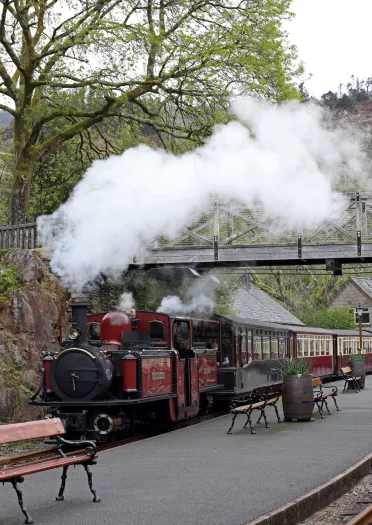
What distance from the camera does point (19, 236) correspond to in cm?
2138

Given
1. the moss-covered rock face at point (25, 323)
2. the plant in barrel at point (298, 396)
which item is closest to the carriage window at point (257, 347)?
the moss-covered rock face at point (25, 323)

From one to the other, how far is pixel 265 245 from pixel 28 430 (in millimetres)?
12329

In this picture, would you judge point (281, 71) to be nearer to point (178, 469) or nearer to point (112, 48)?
point (112, 48)

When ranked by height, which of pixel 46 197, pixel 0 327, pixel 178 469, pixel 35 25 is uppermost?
pixel 35 25

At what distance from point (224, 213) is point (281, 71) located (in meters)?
4.60

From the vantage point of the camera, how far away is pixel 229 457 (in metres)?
10.5

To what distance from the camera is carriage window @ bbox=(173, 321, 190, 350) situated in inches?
596

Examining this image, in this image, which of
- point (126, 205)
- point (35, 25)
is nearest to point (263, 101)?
point (126, 205)

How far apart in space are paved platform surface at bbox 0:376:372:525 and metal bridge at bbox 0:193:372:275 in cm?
594

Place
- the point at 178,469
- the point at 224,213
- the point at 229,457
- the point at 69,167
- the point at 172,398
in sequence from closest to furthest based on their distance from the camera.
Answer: the point at 178,469 → the point at 229,457 → the point at 172,398 → the point at 224,213 → the point at 69,167

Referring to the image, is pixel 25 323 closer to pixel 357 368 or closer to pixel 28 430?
pixel 28 430

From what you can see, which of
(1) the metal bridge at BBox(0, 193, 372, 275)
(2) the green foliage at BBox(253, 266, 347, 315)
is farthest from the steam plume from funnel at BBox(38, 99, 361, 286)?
(2) the green foliage at BBox(253, 266, 347, 315)

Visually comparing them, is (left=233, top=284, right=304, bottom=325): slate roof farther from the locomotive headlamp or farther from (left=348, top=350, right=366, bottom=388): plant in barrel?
the locomotive headlamp

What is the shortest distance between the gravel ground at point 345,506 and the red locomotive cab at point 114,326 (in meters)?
6.07
